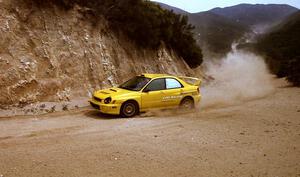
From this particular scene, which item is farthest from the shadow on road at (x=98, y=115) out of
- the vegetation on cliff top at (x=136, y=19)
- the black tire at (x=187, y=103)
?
the vegetation on cliff top at (x=136, y=19)

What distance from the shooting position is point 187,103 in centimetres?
1412

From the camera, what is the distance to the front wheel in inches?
493

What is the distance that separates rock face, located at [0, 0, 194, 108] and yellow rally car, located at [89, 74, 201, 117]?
9.02ft

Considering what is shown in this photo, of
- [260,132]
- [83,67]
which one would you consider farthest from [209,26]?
[260,132]

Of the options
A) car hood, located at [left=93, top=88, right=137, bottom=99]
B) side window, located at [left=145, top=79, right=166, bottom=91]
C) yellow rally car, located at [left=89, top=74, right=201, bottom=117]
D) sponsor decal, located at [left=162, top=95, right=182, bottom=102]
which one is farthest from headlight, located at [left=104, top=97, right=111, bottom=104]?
sponsor decal, located at [left=162, top=95, right=182, bottom=102]

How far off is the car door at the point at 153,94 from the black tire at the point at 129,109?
351mm

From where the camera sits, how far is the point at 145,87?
43.1 feet

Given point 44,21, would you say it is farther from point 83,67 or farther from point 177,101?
point 177,101

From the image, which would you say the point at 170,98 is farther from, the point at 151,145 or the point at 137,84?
the point at 151,145

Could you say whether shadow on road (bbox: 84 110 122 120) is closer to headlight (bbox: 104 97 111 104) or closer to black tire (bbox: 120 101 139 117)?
black tire (bbox: 120 101 139 117)

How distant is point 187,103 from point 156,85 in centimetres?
159

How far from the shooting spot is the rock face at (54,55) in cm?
1398

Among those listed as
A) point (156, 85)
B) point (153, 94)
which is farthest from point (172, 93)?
point (153, 94)

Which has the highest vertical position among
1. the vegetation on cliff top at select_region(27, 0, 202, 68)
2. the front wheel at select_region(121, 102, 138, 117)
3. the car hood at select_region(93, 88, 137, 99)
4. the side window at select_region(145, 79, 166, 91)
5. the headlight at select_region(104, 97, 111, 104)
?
the vegetation on cliff top at select_region(27, 0, 202, 68)
